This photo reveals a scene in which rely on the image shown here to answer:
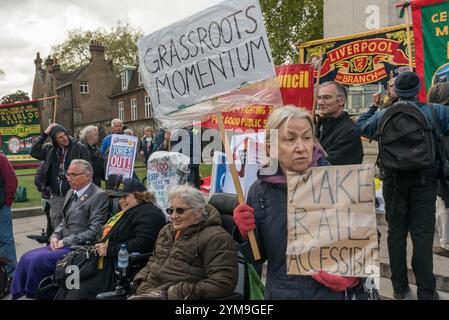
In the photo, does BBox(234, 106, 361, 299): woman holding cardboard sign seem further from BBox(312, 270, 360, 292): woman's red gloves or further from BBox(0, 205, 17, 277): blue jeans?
BBox(0, 205, 17, 277): blue jeans

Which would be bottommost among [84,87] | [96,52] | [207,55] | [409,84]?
[409,84]

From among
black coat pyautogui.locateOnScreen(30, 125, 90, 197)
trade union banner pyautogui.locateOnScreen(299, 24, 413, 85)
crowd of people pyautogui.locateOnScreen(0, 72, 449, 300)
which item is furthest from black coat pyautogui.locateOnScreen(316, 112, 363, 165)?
black coat pyautogui.locateOnScreen(30, 125, 90, 197)

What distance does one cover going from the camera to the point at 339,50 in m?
7.16

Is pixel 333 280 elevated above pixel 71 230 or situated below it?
above

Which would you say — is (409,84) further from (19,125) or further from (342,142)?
(19,125)

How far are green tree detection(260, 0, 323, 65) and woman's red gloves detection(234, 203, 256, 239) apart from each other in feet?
76.7

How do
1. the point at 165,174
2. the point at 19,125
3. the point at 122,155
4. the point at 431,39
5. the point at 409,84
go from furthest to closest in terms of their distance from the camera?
the point at 19,125 < the point at 122,155 < the point at 165,174 < the point at 431,39 < the point at 409,84

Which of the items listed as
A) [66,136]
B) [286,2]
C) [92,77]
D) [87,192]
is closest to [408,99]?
[87,192]

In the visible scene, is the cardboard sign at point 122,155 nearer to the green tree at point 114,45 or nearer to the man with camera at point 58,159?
the man with camera at point 58,159

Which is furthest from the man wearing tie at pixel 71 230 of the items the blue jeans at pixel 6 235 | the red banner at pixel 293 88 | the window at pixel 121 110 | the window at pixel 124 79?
the window at pixel 124 79

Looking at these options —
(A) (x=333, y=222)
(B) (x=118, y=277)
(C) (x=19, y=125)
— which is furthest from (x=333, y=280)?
(C) (x=19, y=125)

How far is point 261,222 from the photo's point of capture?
2.17 metres

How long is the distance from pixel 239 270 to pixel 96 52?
48.6 m

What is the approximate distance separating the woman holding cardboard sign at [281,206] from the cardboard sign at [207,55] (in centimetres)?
70
